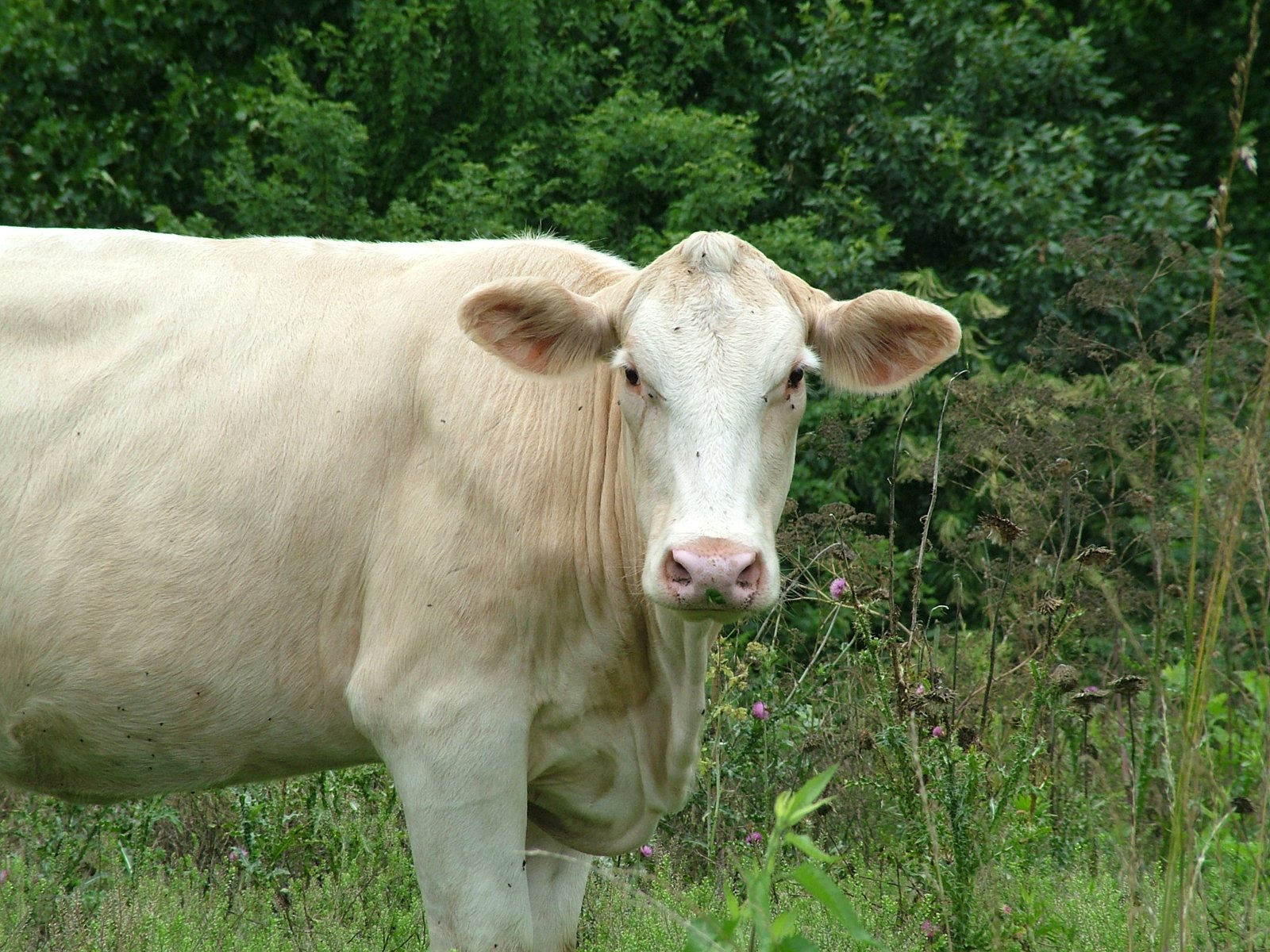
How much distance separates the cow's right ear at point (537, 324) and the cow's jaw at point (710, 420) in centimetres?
13

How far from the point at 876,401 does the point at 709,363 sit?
15.9 ft

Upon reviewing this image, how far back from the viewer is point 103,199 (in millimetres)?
10336

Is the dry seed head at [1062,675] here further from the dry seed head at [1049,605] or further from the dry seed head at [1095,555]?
the dry seed head at [1095,555]

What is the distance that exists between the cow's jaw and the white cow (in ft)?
0.04

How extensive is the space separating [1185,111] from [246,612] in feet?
37.2

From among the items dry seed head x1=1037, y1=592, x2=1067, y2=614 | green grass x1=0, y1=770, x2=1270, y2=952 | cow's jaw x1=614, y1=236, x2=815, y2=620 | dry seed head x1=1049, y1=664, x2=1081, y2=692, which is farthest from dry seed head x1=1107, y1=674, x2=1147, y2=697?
cow's jaw x1=614, y1=236, x2=815, y2=620

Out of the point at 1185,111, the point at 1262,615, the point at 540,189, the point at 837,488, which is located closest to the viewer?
the point at 1262,615

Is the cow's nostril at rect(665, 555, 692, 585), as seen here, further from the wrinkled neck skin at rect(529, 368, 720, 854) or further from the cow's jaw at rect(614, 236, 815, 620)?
the wrinkled neck skin at rect(529, 368, 720, 854)

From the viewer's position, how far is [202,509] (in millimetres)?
3535

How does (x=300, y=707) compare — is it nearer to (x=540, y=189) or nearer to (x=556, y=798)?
(x=556, y=798)

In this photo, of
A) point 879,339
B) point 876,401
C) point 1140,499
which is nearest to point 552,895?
point 879,339

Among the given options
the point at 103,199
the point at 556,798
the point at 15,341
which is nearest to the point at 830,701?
the point at 556,798

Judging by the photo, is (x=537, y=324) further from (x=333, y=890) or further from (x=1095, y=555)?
(x=333, y=890)

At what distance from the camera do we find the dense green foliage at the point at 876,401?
4004mm
